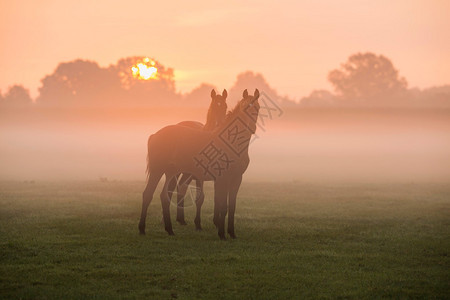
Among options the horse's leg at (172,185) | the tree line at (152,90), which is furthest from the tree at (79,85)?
the horse's leg at (172,185)

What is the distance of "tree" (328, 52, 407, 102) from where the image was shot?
81438mm

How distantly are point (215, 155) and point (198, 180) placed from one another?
1912mm

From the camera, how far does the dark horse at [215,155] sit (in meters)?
13.8

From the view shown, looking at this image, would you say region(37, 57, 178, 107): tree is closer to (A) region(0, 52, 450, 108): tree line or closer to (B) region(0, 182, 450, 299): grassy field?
(A) region(0, 52, 450, 108): tree line

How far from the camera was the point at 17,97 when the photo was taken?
8612 cm

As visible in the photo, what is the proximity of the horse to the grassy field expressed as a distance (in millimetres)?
513

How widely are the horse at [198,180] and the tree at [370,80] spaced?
68549mm

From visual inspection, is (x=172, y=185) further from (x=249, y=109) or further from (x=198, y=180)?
(x=249, y=109)

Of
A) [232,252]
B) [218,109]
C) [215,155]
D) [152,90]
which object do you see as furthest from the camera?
[152,90]

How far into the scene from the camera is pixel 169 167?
14.7 meters

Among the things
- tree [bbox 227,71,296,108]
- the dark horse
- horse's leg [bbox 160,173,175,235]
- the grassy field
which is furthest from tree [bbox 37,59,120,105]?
the dark horse

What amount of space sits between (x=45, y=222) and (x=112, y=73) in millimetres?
64443

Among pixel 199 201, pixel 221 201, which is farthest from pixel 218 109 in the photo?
pixel 199 201

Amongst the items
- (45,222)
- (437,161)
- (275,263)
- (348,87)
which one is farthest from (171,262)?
(348,87)
